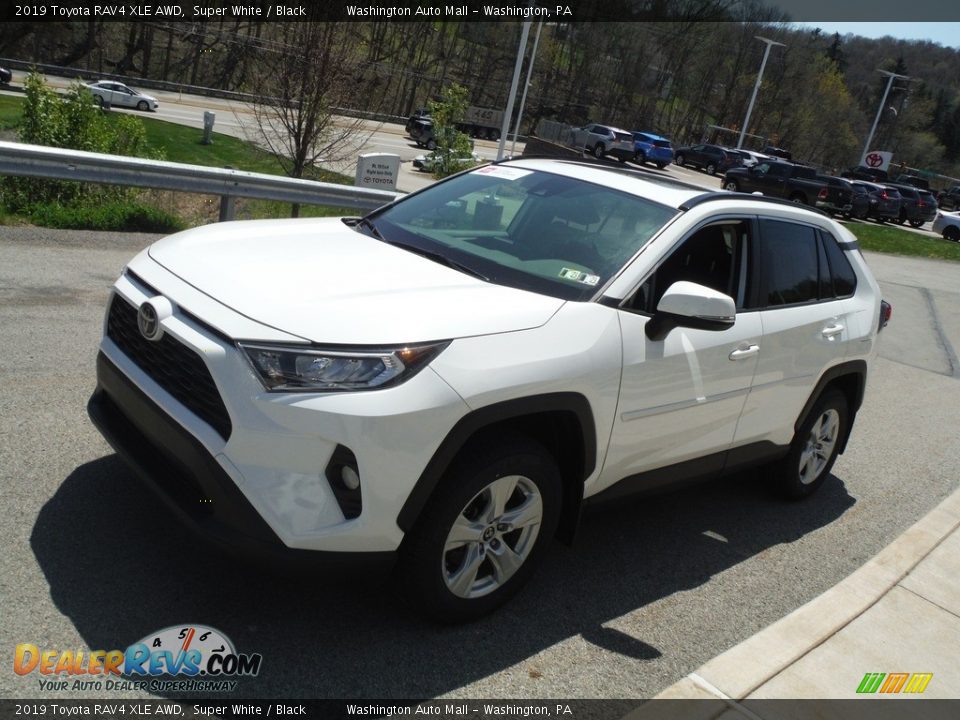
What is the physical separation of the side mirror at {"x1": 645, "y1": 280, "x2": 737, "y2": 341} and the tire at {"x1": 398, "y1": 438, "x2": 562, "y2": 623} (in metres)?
0.77

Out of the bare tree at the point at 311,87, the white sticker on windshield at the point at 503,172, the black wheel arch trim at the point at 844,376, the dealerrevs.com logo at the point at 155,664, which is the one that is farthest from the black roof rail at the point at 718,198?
the bare tree at the point at 311,87

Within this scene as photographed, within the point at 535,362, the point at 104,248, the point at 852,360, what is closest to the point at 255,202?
the point at 104,248

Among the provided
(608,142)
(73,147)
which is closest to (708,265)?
(73,147)

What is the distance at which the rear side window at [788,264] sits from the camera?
185 inches

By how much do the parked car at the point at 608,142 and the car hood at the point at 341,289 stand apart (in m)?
48.7

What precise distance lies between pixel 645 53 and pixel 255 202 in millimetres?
86640

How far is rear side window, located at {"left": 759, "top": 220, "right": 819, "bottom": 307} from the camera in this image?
4.70 metres

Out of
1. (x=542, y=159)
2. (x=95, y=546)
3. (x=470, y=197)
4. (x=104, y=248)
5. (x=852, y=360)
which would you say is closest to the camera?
(x=95, y=546)

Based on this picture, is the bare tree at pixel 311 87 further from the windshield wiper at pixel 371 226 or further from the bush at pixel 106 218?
the windshield wiper at pixel 371 226

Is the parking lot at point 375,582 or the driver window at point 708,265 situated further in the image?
the driver window at point 708,265

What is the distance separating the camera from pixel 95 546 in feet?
11.8

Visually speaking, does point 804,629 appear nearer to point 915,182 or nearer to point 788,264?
point 788,264

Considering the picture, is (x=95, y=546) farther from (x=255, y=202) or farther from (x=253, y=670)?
(x=255, y=202)

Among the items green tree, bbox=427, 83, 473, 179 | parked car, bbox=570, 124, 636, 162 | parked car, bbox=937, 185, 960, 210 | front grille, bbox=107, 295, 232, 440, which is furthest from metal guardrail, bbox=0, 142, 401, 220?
parked car, bbox=937, 185, 960, 210
